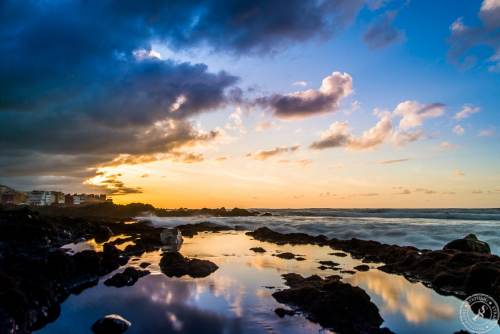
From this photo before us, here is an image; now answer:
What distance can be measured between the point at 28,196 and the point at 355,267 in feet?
506

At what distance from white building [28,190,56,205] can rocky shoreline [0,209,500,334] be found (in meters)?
131

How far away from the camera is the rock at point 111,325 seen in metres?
8.90

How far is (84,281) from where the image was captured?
14.8 m

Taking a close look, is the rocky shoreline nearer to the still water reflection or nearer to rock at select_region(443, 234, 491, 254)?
rock at select_region(443, 234, 491, 254)

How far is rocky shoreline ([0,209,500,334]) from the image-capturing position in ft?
31.7

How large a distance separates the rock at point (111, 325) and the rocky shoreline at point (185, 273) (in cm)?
165

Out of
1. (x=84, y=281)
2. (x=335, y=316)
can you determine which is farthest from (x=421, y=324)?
(x=84, y=281)

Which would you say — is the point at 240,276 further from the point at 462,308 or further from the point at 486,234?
the point at 486,234

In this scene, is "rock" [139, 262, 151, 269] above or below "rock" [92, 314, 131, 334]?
below

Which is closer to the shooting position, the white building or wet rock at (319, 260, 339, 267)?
wet rock at (319, 260, 339, 267)

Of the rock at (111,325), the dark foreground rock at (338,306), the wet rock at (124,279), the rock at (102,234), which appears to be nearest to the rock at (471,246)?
the dark foreground rock at (338,306)

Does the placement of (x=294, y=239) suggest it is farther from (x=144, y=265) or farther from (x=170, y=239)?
(x=144, y=265)

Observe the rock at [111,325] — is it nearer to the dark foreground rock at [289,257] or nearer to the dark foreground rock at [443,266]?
the dark foreground rock at [443,266]

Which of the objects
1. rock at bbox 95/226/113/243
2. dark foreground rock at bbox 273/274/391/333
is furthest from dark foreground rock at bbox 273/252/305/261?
rock at bbox 95/226/113/243
